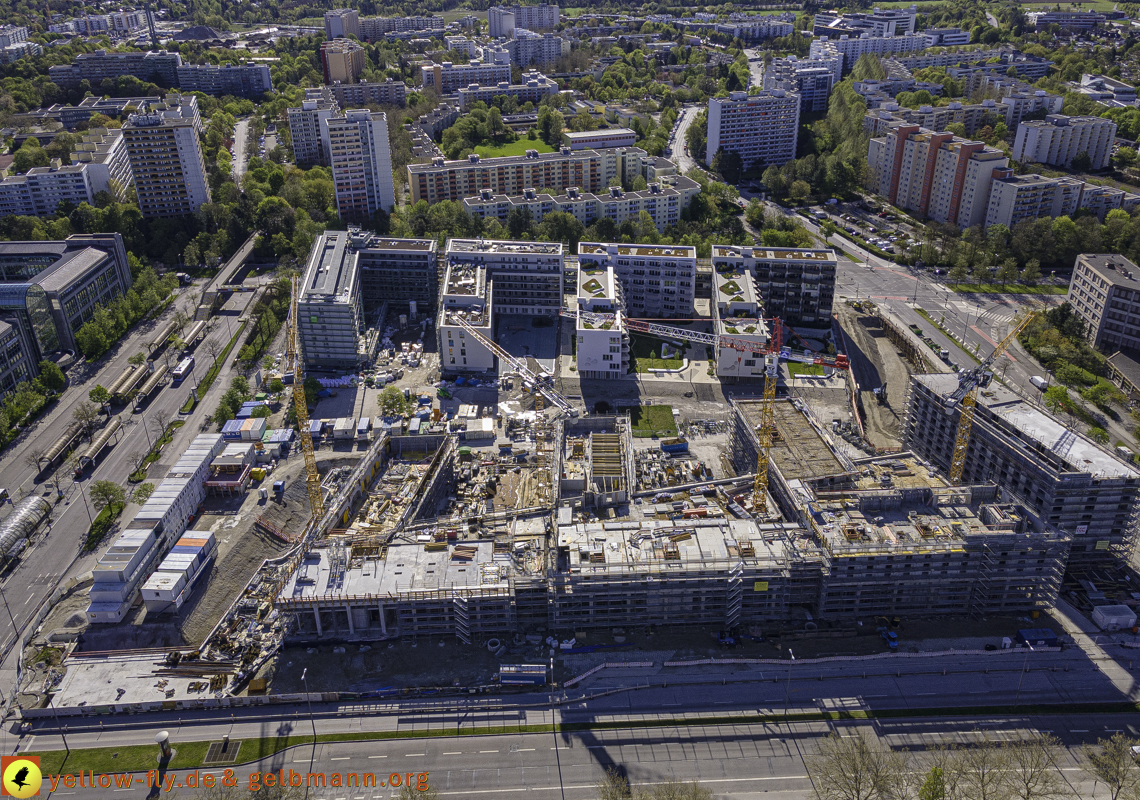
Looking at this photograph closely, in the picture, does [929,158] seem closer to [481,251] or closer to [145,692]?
[481,251]

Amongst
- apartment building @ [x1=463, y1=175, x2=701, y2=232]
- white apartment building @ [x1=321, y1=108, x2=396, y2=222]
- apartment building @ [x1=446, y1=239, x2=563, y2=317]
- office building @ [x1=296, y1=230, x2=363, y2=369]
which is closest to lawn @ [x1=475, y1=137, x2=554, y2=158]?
white apartment building @ [x1=321, y1=108, x2=396, y2=222]

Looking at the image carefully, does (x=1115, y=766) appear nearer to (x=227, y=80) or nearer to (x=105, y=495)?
(x=105, y=495)

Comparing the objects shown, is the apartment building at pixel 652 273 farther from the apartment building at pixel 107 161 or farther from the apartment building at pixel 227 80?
the apartment building at pixel 227 80

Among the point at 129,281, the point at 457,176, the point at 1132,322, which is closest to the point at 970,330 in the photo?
the point at 1132,322

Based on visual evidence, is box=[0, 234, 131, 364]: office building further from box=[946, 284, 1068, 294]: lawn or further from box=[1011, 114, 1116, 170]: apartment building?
box=[1011, 114, 1116, 170]: apartment building

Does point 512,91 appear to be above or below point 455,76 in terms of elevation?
below

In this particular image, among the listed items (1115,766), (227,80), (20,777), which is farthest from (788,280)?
(227,80)

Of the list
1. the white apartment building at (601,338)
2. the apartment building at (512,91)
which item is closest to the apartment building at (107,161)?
the apartment building at (512,91)
